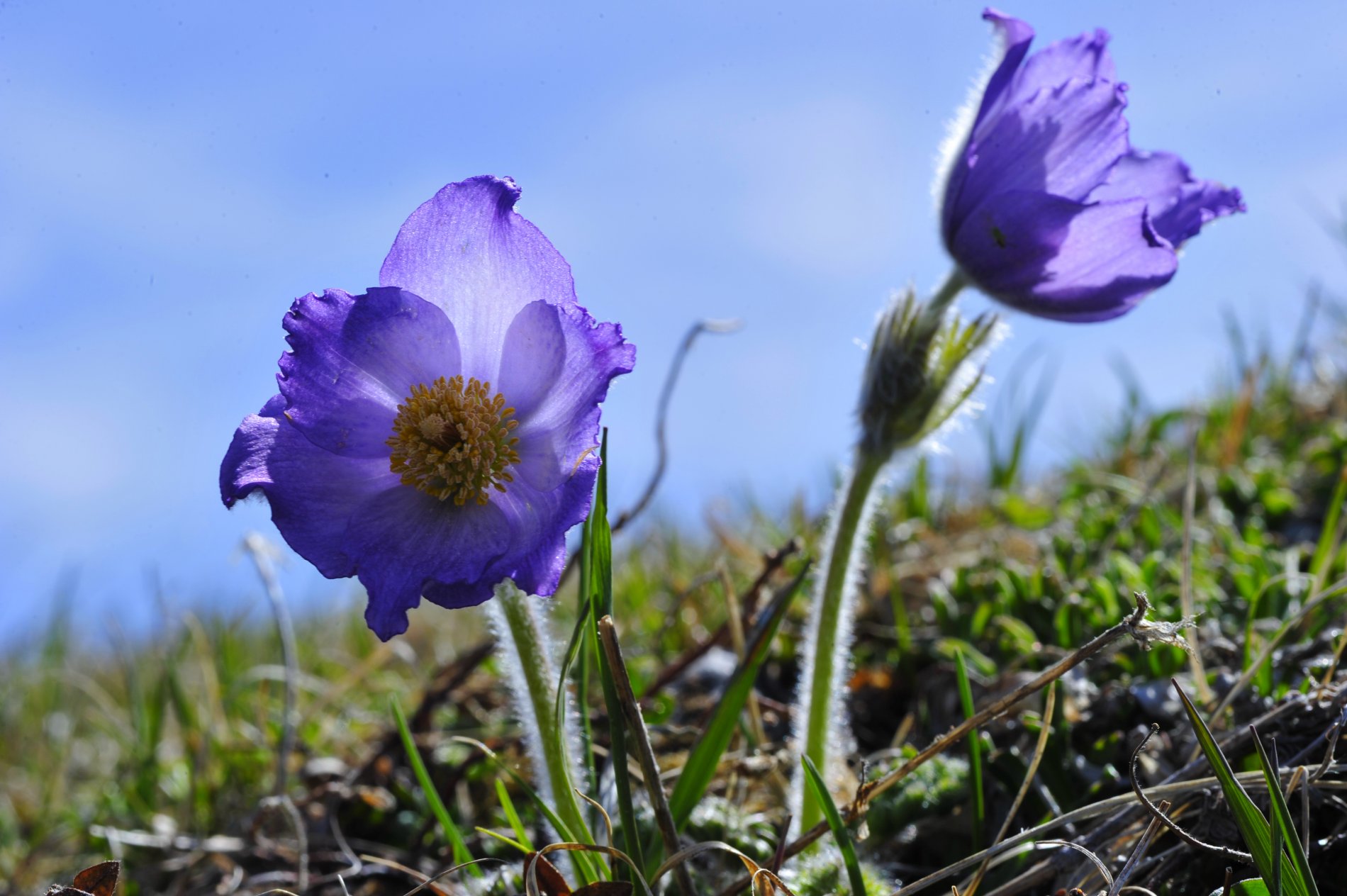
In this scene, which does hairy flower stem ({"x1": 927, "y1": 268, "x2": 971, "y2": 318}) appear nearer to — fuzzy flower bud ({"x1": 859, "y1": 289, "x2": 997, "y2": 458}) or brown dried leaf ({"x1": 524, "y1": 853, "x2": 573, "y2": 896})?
fuzzy flower bud ({"x1": 859, "y1": 289, "x2": 997, "y2": 458})

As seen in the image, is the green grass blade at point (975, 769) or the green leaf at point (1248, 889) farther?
the green grass blade at point (975, 769)

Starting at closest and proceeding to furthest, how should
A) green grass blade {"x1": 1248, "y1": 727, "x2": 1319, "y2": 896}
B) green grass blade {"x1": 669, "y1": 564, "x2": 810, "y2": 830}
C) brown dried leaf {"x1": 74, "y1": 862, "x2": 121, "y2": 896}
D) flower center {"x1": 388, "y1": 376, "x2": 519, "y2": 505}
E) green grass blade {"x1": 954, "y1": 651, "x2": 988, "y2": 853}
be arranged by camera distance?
green grass blade {"x1": 1248, "y1": 727, "x2": 1319, "y2": 896} → flower center {"x1": 388, "y1": 376, "x2": 519, "y2": 505} → brown dried leaf {"x1": 74, "y1": 862, "x2": 121, "y2": 896} → green grass blade {"x1": 669, "y1": 564, "x2": 810, "y2": 830} → green grass blade {"x1": 954, "y1": 651, "x2": 988, "y2": 853}

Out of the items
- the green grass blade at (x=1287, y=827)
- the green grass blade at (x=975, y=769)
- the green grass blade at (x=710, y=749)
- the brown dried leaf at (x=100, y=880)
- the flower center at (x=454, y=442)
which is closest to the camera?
the green grass blade at (x=1287, y=827)

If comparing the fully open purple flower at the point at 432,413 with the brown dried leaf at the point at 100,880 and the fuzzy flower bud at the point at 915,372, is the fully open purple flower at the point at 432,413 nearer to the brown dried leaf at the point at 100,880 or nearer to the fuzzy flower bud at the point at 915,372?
the brown dried leaf at the point at 100,880

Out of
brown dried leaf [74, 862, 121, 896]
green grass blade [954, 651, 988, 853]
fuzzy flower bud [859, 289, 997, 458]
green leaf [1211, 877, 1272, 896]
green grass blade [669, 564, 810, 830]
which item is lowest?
green leaf [1211, 877, 1272, 896]

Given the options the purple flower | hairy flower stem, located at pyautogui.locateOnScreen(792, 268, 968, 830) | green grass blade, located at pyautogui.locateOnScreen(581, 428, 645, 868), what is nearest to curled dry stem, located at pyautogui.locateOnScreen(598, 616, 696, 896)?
green grass blade, located at pyautogui.locateOnScreen(581, 428, 645, 868)

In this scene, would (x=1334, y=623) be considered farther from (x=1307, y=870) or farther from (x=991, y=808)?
(x=1307, y=870)

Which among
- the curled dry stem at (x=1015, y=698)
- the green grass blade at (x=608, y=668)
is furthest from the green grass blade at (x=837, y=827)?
the green grass blade at (x=608, y=668)
